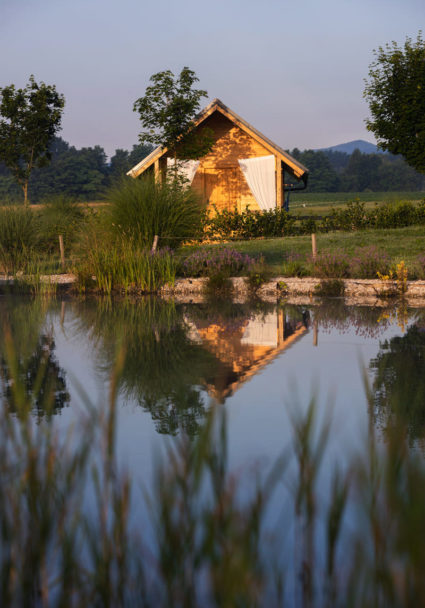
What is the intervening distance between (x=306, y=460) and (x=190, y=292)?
12694mm

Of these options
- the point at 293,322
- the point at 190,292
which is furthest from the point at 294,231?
the point at 293,322

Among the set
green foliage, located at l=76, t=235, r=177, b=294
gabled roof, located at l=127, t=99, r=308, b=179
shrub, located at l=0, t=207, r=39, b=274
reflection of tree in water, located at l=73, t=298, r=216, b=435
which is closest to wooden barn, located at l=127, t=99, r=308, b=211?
gabled roof, located at l=127, t=99, r=308, b=179

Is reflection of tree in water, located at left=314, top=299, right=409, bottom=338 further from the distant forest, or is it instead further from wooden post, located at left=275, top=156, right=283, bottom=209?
the distant forest

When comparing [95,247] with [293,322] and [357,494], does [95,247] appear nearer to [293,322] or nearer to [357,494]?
[293,322]

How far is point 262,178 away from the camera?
2370 cm

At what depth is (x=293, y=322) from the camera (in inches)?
406

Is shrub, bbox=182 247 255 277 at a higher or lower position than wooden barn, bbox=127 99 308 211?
lower

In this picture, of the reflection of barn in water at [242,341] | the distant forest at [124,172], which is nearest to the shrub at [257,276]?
the reflection of barn in water at [242,341]

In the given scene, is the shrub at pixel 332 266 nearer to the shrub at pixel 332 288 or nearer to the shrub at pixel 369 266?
the shrub at pixel 369 266

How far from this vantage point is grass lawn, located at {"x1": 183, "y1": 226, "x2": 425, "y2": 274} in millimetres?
18750

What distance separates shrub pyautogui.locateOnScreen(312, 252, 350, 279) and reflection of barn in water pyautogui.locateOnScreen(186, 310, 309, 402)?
3303 millimetres

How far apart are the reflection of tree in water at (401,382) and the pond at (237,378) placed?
16mm

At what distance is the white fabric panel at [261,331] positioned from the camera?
342 inches

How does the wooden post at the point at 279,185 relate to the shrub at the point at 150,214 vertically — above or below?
above
